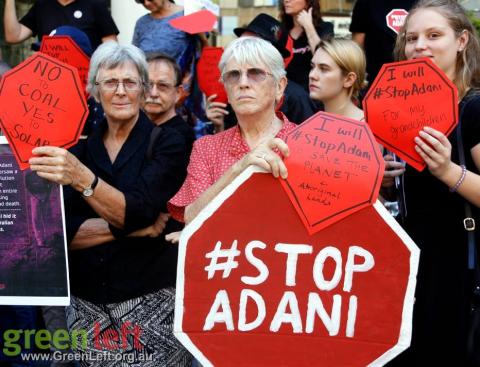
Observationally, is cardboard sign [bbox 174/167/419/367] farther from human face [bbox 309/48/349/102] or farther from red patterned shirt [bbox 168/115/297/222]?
human face [bbox 309/48/349/102]

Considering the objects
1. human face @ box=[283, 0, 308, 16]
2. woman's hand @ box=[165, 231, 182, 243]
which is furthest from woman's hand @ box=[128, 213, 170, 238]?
human face @ box=[283, 0, 308, 16]

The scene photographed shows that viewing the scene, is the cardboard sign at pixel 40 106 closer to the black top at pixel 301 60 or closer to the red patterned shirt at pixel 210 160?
the red patterned shirt at pixel 210 160

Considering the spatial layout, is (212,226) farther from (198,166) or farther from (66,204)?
(66,204)

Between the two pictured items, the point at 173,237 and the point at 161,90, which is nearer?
the point at 173,237

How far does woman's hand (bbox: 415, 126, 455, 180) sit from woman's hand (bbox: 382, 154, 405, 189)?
0.30 m

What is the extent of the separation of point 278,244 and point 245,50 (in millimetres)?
890

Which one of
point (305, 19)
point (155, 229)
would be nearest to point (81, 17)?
point (305, 19)

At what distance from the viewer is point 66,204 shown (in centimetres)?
289

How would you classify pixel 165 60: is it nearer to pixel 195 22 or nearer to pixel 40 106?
pixel 195 22

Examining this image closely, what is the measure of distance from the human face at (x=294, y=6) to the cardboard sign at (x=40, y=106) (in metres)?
2.43

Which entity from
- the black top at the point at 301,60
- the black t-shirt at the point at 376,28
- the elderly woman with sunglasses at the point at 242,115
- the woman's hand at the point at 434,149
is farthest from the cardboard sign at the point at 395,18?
the woman's hand at the point at 434,149

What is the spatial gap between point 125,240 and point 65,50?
1504 millimetres

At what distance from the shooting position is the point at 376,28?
4.46 m

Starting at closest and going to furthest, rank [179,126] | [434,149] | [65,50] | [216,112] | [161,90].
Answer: [434,149] → [179,126] → [161,90] → [65,50] → [216,112]
